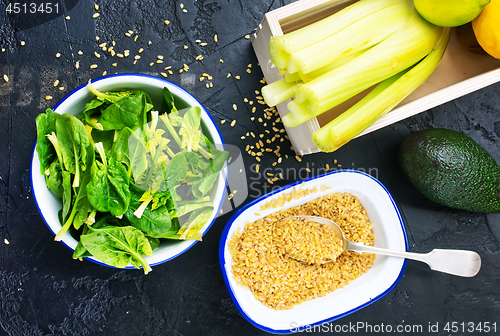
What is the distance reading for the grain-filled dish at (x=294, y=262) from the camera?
1.33 metres

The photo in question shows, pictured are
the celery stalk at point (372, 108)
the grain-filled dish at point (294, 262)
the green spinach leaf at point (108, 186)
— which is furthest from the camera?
the grain-filled dish at point (294, 262)

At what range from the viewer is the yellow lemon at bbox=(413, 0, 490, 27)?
102 centimetres

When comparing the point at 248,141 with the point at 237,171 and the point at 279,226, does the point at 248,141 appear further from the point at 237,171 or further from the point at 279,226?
the point at 279,226

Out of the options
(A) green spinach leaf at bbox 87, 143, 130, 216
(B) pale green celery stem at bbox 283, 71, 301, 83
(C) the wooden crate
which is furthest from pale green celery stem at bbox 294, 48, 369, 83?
(A) green spinach leaf at bbox 87, 143, 130, 216

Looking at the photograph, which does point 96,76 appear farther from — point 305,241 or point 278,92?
point 305,241

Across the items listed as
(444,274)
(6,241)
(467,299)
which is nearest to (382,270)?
(444,274)

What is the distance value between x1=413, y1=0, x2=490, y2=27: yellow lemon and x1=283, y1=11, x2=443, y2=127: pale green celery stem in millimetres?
37

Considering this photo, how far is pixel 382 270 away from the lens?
1.37 m

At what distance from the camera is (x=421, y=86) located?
51.8 inches

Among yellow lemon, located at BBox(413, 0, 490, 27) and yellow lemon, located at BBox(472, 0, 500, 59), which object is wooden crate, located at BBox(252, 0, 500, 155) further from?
yellow lemon, located at BBox(413, 0, 490, 27)

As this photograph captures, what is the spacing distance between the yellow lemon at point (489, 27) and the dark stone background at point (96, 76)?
0.45 m

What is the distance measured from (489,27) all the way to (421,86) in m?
0.29

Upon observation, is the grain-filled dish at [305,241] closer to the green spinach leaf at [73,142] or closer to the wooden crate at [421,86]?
the wooden crate at [421,86]

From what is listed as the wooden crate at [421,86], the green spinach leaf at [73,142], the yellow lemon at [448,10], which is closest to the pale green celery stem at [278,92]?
the wooden crate at [421,86]
